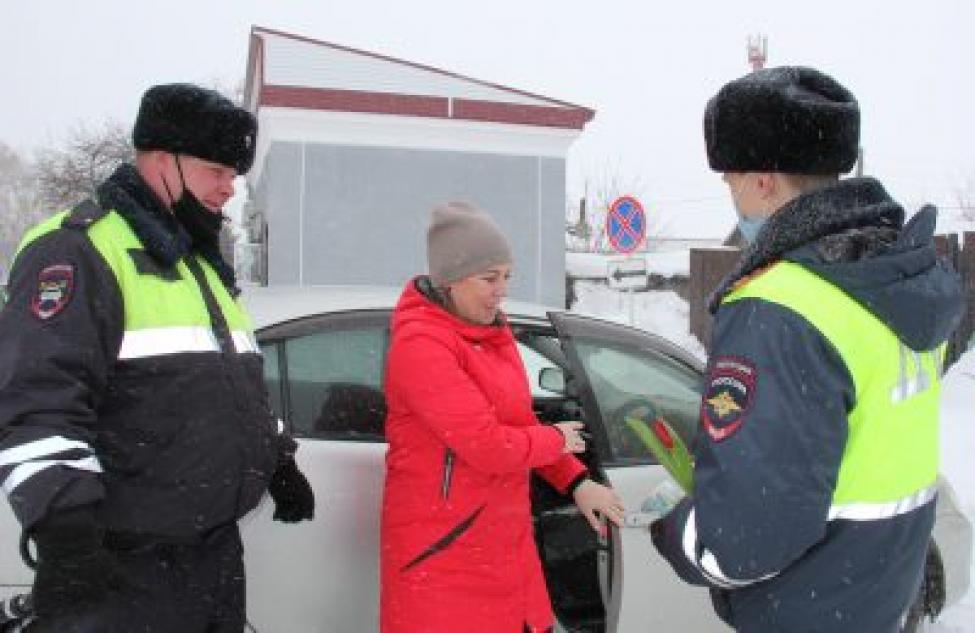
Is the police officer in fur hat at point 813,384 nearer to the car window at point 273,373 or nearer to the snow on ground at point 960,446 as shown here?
the car window at point 273,373

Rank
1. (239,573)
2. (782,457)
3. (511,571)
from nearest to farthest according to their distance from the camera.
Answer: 1. (782,457)
2. (239,573)
3. (511,571)

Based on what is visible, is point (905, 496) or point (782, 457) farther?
point (905, 496)

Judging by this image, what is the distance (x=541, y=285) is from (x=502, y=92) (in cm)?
289

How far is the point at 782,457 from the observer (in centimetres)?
143

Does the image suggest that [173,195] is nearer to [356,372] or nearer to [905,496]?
[356,372]

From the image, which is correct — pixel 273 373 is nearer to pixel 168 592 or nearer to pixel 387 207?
pixel 168 592

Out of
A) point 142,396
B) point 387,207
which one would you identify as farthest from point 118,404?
point 387,207

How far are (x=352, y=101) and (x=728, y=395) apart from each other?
12.0m

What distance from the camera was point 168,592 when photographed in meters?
1.86

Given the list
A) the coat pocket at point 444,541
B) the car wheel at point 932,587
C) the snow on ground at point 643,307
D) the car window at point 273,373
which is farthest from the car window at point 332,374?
the snow on ground at point 643,307

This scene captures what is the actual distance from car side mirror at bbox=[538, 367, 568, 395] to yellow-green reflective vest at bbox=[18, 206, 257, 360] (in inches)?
60.6

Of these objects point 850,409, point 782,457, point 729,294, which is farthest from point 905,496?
point 729,294

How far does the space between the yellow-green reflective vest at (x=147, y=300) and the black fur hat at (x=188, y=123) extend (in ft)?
0.73

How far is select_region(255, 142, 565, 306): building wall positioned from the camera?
1295 cm
